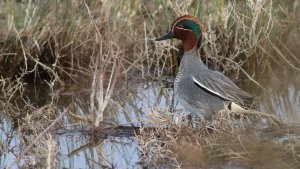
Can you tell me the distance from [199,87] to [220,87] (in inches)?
6.9

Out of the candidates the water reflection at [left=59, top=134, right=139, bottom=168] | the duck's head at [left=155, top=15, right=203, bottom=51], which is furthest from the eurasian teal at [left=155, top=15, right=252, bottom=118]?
the water reflection at [left=59, top=134, right=139, bottom=168]

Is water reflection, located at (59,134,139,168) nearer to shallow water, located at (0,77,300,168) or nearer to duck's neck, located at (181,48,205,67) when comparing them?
shallow water, located at (0,77,300,168)

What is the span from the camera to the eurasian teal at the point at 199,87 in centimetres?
622

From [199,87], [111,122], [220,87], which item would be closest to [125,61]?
[111,122]

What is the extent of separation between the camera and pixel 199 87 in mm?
6320

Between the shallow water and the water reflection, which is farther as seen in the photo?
→ the shallow water

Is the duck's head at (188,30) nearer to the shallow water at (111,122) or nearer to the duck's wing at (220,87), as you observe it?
the duck's wing at (220,87)

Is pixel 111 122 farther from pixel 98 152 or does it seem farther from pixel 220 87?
pixel 220 87

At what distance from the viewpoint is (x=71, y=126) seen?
6672 millimetres

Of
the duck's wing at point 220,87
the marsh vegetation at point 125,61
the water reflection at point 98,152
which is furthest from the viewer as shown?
the marsh vegetation at point 125,61

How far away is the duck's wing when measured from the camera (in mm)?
6188

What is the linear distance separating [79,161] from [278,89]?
110 inches

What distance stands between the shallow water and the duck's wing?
14.1 inches

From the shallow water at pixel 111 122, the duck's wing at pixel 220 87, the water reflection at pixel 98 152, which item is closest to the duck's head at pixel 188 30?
the duck's wing at pixel 220 87
